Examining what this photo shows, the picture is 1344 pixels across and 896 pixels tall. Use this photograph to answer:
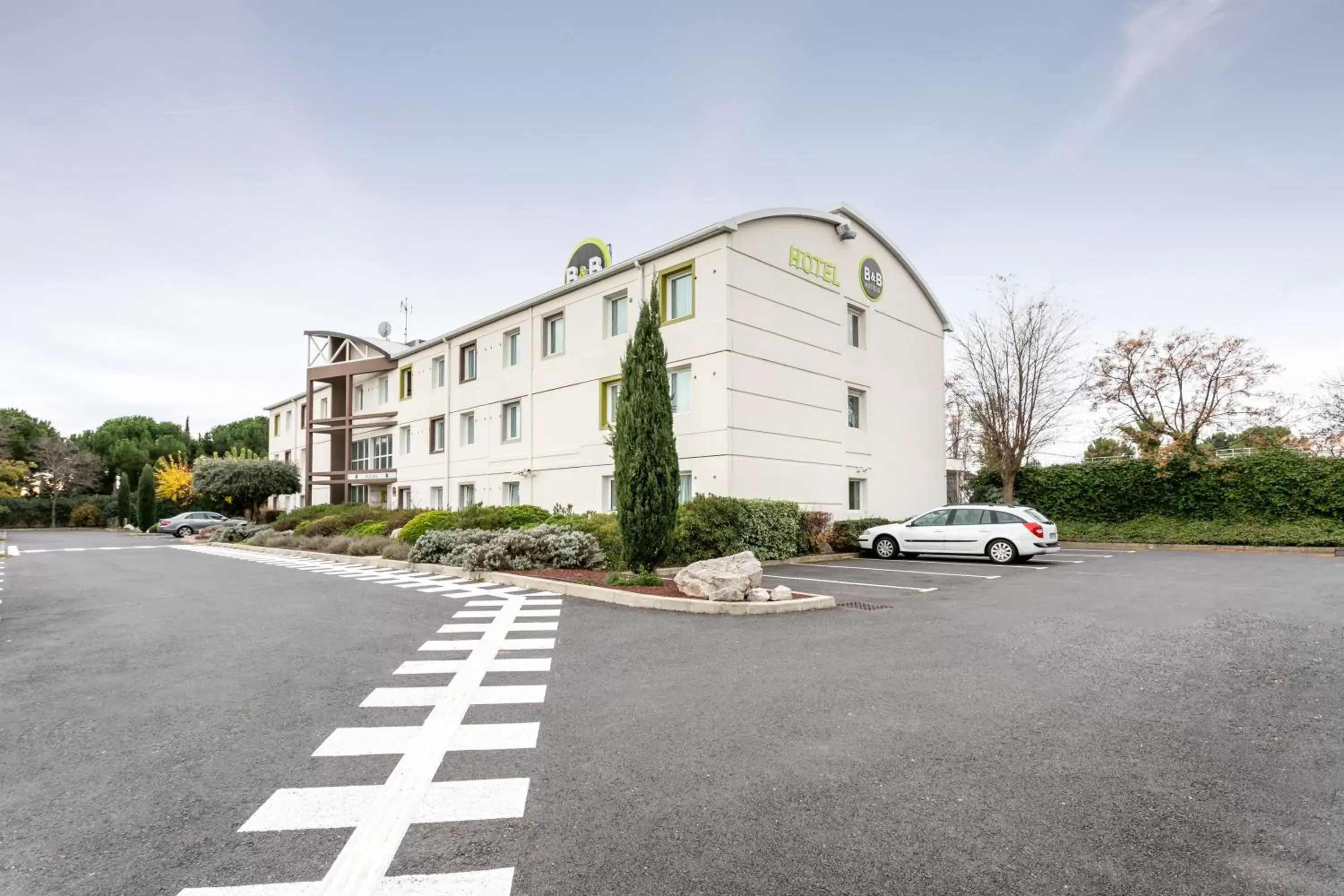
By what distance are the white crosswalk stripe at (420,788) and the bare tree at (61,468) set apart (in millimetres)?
66569

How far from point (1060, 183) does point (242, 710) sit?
59.6ft

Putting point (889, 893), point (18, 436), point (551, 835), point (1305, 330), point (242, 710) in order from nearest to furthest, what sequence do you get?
point (889, 893), point (551, 835), point (242, 710), point (1305, 330), point (18, 436)

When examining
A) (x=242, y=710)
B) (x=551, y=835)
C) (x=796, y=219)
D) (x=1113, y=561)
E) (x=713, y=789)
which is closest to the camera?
(x=551, y=835)

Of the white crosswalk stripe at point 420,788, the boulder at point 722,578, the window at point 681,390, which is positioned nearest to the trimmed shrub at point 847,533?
the window at point 681,390

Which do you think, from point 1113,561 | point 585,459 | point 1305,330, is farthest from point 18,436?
point 1305,330

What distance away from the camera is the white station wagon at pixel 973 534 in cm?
1638

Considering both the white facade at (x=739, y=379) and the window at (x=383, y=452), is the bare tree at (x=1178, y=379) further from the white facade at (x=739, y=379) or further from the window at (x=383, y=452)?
the window at (x=383, y=452)

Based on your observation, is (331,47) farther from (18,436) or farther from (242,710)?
(18,436)

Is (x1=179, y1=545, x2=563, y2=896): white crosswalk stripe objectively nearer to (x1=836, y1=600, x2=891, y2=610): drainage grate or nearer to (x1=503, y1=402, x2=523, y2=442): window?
(x1=836, y1=600, x2=891, y2=610): drainage grate

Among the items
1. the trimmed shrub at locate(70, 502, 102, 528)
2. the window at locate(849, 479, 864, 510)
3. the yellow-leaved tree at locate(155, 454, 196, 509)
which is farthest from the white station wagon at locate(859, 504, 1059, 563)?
the trimmed shrub at locate(70, 502, 102, 528)

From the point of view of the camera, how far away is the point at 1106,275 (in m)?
19.5

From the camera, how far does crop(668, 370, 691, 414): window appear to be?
1764cm

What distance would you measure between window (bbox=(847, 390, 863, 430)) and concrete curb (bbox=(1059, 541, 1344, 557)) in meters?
8.95

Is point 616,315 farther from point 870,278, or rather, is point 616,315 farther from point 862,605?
point 862,605
